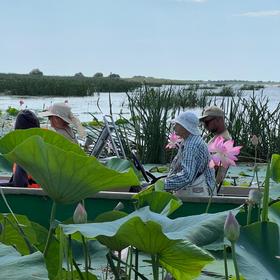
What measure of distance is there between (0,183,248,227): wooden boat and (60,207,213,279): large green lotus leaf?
2122 mm

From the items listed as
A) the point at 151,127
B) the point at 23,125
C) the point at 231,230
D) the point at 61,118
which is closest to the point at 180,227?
the point at 231,230

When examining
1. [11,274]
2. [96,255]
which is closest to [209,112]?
[96,255]

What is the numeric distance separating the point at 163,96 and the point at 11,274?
6.23 meters

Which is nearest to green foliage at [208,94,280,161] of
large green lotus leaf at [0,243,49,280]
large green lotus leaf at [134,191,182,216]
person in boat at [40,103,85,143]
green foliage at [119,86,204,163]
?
green foliage at [119,86,204,163]

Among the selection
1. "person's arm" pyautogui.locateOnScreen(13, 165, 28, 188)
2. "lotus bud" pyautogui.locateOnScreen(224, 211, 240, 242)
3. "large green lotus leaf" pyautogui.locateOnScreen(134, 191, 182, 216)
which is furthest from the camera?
"person's arm" pyautogui.locateOnScreen(13, 165, 28, 188)

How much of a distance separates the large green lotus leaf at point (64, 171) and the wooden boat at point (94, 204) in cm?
209

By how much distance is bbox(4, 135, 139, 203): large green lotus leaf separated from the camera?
1.07 metres

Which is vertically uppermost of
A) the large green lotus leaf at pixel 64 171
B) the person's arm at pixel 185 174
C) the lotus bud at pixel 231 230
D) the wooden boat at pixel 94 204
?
the large green lotus leaf at pixel 64 171

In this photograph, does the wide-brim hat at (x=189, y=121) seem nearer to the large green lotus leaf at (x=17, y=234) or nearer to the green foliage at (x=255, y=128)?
the large green lotus leaf at (x=17, y=234)

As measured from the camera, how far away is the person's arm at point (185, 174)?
3262 mm

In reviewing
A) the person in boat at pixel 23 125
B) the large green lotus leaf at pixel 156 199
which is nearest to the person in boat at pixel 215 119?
the person in boat at pixel 23 125

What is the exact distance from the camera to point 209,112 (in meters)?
4.00

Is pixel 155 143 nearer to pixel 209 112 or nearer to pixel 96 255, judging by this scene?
pixel 209 112

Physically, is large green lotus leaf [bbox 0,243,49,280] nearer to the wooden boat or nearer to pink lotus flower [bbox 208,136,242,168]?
pink lotus flower [bbox 208,136,242,168]
